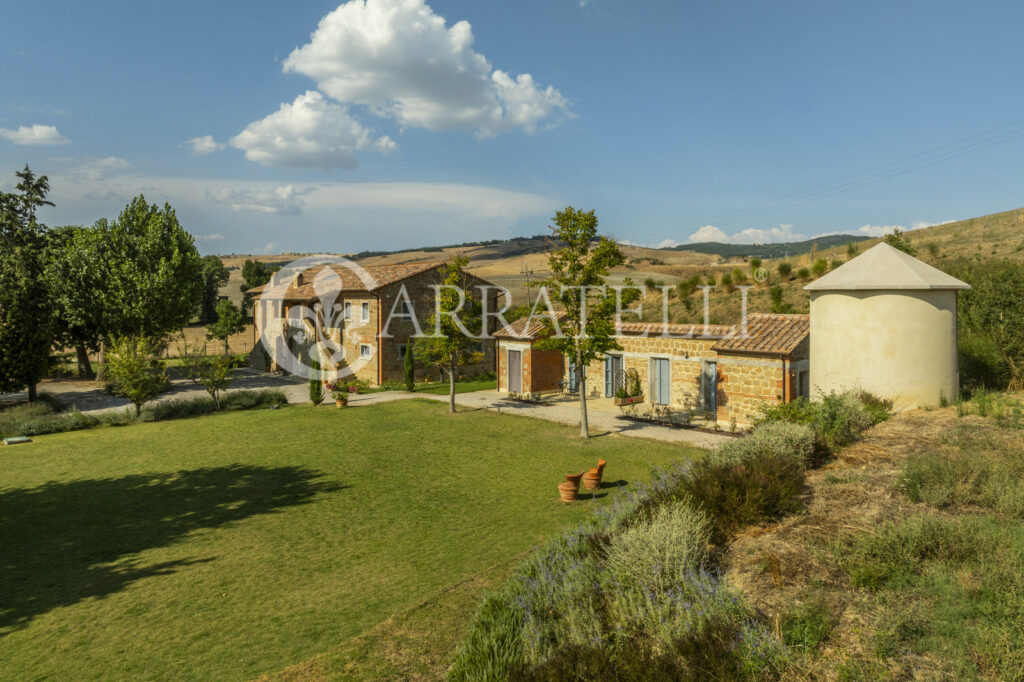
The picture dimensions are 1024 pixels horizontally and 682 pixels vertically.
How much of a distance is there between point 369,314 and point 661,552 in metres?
27.1

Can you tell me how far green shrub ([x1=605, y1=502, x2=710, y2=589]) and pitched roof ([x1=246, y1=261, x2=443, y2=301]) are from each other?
972 inches

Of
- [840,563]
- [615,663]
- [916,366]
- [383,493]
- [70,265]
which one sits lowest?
[383,493]

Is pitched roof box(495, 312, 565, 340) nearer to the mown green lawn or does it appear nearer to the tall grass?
the mown green lawn

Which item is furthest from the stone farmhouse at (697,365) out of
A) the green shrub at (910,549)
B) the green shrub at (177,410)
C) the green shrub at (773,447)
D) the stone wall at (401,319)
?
the green shrub at (177,410)

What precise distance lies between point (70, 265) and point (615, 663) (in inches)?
1374

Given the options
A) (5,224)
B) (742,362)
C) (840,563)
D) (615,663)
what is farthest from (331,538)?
(5,224)

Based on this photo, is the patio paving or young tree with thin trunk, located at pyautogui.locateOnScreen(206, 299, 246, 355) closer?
the patio paving

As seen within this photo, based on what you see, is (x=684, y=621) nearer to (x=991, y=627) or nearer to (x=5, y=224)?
(x=991, y=627)

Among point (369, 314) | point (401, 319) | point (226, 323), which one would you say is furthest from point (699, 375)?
point (226, 323)

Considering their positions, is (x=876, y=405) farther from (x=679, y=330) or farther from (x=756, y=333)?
(x=679, y=330)

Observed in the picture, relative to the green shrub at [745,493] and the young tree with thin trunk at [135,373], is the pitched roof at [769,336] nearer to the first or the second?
the green shrub at [745,493]

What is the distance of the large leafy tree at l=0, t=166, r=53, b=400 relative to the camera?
71.3 feet

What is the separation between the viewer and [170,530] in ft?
33.9
